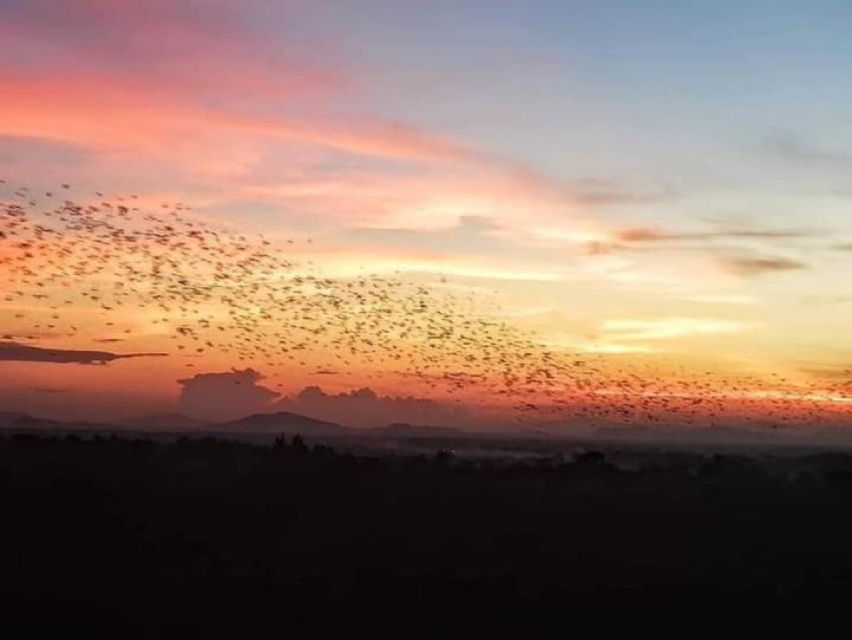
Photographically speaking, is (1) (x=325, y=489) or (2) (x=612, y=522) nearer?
(2) (x=612, y=522)

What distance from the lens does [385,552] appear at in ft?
98.9

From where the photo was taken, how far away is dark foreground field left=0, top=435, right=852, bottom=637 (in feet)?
75.9

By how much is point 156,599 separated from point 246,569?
3.99 metres

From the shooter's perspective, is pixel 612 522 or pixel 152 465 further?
pixel 152 465

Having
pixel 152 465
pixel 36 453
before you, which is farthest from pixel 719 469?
pixel 36 453

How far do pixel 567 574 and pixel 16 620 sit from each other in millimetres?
12139

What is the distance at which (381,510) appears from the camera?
130ft

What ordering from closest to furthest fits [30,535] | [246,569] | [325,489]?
[246,569] < [30,535] < [325,489]

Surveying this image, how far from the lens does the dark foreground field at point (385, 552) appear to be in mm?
23141

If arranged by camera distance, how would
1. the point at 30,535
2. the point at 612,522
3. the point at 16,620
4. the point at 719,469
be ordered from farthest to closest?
1. the point at 719,469
2. the point at 612,522
3. the point at 30,535
4. the point at 16,620

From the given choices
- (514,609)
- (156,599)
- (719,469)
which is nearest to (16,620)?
(156,599)

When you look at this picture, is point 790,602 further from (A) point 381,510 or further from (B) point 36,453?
(B) point 36,453

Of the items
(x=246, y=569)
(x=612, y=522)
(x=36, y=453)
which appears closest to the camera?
(x=246, y=569)

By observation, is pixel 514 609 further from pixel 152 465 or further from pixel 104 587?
pixel 152 465
